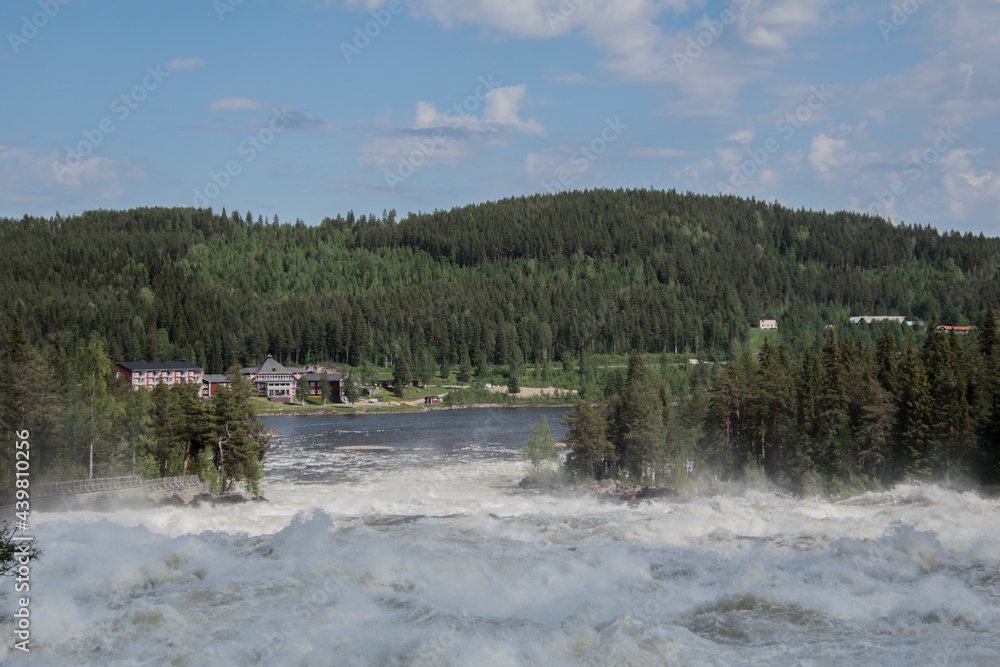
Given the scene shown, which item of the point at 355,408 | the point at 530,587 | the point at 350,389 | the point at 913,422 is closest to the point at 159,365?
the point at 350,389

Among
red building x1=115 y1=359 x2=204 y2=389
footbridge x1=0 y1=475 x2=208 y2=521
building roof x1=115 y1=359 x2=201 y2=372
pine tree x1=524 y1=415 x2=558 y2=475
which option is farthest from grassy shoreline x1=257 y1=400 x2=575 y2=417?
footbridge x1=0 y1=475 x2=208 y2=521

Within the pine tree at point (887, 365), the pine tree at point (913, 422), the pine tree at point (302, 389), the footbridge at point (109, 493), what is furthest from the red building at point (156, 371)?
the pine tree at point (913, 422)

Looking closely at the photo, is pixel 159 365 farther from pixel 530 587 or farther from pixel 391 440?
pixel 530 587

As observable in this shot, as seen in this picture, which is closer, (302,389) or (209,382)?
(302,389)

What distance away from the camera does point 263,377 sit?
134875 mm

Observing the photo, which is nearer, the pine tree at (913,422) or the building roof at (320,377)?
the pine tree at (913,422)

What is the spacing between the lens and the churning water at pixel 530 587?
65.3ft

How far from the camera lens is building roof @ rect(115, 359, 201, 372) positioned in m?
124

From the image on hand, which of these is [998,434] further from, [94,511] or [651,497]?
[94,511]

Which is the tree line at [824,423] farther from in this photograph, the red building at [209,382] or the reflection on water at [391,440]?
the red building at [209,382]

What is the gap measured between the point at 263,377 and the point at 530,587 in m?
117

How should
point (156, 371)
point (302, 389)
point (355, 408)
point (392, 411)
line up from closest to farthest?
point (392, 411), point (355, 408), point (156, 371), point (302, 389)

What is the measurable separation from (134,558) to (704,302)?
177m

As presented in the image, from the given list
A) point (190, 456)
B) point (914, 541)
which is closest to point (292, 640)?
point (914, 541)
